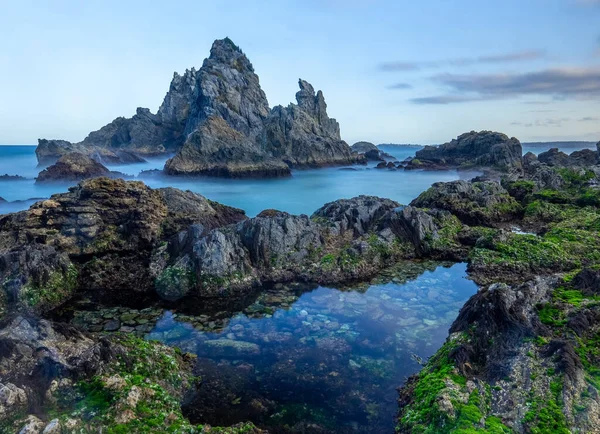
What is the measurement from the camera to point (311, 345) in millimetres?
14789

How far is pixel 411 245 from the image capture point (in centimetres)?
2502

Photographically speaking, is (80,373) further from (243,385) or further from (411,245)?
(411,245)

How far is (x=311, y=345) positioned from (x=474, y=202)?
2321 cm

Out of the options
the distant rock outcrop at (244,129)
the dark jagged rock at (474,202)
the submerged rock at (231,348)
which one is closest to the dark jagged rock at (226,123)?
the distant rock outcrop at (244,129)

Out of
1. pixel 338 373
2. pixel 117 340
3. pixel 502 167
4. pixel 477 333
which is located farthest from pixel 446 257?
pixel 502 167

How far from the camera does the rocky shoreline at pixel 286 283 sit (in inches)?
377

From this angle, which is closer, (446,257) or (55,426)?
(55,426)

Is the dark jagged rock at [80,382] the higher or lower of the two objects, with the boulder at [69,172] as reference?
lower

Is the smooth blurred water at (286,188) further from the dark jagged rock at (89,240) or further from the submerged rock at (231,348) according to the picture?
the submerged rock at (231,348)

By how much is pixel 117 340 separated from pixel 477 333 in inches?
448

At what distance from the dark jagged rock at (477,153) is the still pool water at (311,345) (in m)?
72.6

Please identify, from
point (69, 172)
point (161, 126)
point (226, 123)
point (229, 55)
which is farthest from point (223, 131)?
point (229, 55)

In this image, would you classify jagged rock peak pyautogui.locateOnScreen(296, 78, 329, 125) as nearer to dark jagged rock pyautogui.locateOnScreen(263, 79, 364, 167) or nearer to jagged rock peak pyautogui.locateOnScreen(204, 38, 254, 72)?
dark jagged rock pyautogui.locateOnScreen(263, 79, 364, 167)

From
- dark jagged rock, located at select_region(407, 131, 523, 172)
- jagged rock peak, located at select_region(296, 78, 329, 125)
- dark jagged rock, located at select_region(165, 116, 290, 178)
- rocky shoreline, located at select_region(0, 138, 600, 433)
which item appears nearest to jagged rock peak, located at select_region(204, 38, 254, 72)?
jagged rock peak, located at select_region(296, 78, 329, 125)
